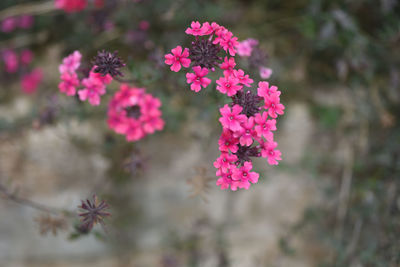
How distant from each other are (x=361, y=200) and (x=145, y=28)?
67.0 inches

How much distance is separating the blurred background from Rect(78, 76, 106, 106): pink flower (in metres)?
0.65

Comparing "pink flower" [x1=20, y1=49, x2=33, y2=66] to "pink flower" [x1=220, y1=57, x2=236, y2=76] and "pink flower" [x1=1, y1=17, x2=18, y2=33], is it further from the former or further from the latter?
"pink flower" [x1=220, y1=57, x2=236, y2=76]

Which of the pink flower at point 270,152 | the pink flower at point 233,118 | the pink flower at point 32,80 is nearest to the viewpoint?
the pink flower at point 233,118

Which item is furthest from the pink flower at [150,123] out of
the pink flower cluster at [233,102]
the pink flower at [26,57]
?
the pink flower at [26,57]

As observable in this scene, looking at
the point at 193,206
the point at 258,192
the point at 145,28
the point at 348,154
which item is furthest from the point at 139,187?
the point at 348,154

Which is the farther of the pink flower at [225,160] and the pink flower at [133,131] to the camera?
the pink flower at [133,131]

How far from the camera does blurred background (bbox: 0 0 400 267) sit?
1.98 m

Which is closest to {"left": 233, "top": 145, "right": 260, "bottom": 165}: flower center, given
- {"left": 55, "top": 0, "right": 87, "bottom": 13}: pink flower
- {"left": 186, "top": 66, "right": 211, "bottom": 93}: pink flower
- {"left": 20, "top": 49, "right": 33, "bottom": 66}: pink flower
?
{"left": 186, "top": 66, "right": 211, "bottom": 93}: pink flower

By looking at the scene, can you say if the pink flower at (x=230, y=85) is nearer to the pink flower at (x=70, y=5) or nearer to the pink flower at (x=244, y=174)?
the pink flower at (x=244, y=174)

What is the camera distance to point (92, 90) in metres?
1.24

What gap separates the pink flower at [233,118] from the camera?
100cm

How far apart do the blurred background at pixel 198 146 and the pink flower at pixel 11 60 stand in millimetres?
11

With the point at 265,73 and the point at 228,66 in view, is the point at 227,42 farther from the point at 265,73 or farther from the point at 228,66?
the point at 265,73

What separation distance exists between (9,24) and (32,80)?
41 centimetres
